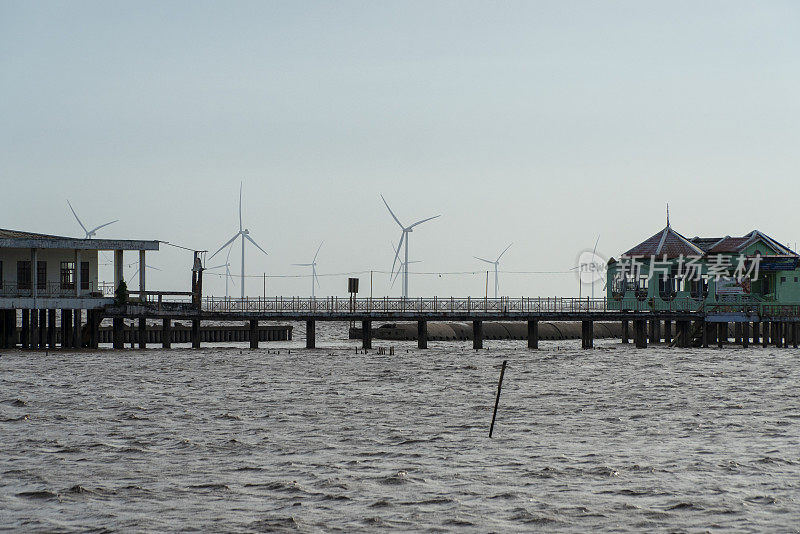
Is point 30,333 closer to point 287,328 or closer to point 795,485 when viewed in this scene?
point 287,328

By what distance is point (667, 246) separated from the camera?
82.3 metres

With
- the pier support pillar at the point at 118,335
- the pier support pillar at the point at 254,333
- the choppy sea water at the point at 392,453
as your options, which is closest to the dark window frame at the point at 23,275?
the pier support pillar at the point at 118,335

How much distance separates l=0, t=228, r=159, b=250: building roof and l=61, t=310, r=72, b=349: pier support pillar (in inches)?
182

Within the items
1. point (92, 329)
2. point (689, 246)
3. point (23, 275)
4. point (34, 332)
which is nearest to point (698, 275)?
point (689, 246)

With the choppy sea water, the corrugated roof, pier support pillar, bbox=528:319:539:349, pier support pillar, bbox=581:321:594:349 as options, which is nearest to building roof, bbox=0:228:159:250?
the corrugated roof

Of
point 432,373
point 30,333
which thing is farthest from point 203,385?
point 30,333

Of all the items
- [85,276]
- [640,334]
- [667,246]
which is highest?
[667,246]

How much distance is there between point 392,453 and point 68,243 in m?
42.0

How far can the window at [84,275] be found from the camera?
66625mm

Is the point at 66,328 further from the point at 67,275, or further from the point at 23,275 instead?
the point at 23,275

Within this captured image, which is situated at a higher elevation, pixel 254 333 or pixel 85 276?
pixel 85 276

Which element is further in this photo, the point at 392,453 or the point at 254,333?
the point at 254,333

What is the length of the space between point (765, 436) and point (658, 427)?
10.5ft

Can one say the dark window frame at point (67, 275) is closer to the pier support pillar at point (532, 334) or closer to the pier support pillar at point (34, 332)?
the pier support pillar at point (34, 332)
